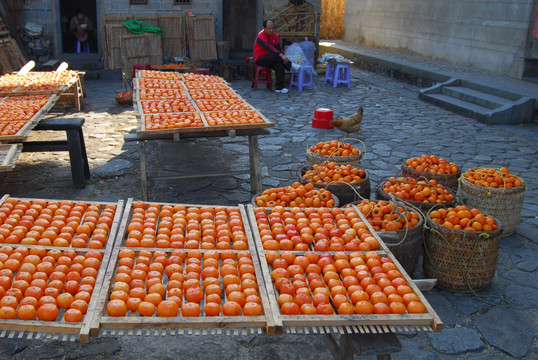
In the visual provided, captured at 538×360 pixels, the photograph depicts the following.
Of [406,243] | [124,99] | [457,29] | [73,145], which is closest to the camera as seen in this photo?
[406,243]

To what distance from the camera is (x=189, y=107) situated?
694cm

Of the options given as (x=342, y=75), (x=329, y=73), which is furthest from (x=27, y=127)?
(x=329, y=73)

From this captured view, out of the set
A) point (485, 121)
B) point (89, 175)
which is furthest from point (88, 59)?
point (485, 121)

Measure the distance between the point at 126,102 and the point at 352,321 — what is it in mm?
9881

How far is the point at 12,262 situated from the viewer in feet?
9.55

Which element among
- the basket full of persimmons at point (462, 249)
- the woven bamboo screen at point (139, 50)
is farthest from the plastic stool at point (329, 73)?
the basket full of persimmons at point (462, 249)

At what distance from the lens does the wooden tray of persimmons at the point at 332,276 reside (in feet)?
8.54

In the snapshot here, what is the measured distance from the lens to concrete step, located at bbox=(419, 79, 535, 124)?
10297 mm

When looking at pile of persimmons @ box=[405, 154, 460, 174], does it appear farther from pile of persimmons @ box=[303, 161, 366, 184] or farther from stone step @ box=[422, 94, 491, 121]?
stone step @ box=[422, 94, 491, 121]

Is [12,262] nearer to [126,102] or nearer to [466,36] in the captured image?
[126,102]

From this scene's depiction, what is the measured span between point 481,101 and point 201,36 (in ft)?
28.5

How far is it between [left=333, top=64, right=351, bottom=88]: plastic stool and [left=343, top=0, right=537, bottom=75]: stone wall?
3861mm

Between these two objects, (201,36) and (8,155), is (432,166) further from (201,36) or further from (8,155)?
(201,36)

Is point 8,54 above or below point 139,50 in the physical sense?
below
